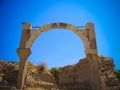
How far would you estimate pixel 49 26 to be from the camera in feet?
42.6

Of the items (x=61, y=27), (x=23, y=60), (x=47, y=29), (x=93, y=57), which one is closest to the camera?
(x=93, y=57)

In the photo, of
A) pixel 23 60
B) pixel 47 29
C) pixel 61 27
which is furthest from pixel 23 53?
pixel 61 27

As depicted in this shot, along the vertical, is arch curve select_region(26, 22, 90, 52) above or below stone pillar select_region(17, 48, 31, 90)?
above

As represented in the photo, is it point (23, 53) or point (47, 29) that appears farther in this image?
point (47, 29)

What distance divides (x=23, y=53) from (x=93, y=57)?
5105mm

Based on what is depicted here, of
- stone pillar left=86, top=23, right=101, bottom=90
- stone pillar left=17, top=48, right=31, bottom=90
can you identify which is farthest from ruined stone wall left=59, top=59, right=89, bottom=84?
stone pillar left=17, top=48, right=31, bottom=90

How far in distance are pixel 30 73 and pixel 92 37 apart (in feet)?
26.4

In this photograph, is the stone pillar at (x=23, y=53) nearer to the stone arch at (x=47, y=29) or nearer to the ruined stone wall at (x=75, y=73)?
the stone arch at (x=47, y=29)

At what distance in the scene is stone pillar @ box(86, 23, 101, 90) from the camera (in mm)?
11031

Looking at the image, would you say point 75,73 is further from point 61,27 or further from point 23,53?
point 23,53

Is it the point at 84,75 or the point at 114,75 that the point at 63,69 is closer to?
the point at 84,75

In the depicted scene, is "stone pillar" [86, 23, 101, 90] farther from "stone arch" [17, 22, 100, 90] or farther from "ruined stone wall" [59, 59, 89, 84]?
"ruined stone wall" [59, 59, 89, 84]

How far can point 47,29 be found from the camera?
12930mm

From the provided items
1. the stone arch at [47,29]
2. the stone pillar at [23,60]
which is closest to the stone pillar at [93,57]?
the stone arch at [47,29]
